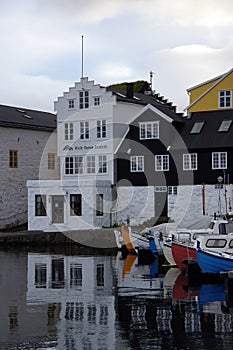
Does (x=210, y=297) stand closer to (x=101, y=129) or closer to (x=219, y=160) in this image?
(x=219, y=160)

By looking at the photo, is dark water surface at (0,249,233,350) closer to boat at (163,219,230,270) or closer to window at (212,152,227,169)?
boat at (163,219,230,270)

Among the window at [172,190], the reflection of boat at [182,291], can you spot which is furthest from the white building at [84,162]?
the reflection of boat at [182,291]

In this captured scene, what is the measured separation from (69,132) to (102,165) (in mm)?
3862

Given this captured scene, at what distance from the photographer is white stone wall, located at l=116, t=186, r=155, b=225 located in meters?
49.8

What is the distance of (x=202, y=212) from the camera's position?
155ft

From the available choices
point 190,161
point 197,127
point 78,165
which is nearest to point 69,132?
point 78,165

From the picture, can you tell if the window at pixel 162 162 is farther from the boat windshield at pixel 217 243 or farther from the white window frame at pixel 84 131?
the boat windshield at pixel 217 243

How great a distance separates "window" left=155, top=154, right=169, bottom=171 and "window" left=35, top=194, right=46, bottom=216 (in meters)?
8.23

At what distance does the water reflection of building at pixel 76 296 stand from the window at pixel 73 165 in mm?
14135

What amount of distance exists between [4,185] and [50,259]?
708 inches

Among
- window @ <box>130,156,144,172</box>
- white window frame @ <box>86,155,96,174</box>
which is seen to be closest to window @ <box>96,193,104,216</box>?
white window frame @ <box>86,155,96,174</box>

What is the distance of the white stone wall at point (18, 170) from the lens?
5509 cm

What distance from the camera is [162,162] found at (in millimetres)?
50219

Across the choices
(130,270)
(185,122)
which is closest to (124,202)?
(185,122)
